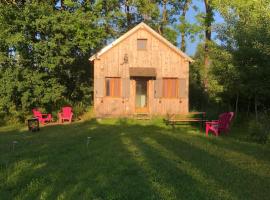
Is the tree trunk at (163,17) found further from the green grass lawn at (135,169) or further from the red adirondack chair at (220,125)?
the green grass lawn at (135,169)

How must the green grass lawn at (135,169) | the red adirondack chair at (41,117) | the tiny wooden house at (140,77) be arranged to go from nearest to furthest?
1. the green grass lawn at (135,169)
2. the red adirondack chair at (41,117)
3. the tiny wooden house at (140,77)

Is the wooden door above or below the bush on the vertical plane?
above

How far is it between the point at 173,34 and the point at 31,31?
45.6 ft

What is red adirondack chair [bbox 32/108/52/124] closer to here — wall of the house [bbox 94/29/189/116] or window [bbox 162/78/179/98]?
wall of the house [bbox 94/29/189/116]

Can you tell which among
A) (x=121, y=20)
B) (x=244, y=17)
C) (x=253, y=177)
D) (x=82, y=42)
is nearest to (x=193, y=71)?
(x=121, y=20)

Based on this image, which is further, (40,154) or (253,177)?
(40,154)

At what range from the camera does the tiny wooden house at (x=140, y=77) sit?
72.8 ft

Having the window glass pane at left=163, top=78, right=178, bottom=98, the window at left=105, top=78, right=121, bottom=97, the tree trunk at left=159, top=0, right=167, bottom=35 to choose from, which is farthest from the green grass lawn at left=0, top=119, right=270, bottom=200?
the tree trunk at left=159, top=0, right=167, bottom=35

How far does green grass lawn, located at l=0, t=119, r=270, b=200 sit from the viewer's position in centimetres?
648

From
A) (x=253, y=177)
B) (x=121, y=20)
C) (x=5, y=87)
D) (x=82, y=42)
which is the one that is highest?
(x=121, y=20)

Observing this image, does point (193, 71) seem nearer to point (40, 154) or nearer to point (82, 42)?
point (82, 42)

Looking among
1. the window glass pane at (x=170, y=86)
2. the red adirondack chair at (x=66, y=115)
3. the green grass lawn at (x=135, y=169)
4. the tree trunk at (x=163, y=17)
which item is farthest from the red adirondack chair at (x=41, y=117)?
the tree trunk at (x=163, y=17)

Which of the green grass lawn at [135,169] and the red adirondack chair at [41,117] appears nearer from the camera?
the green grass lawn at [135,169]

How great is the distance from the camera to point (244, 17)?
18391 mm
